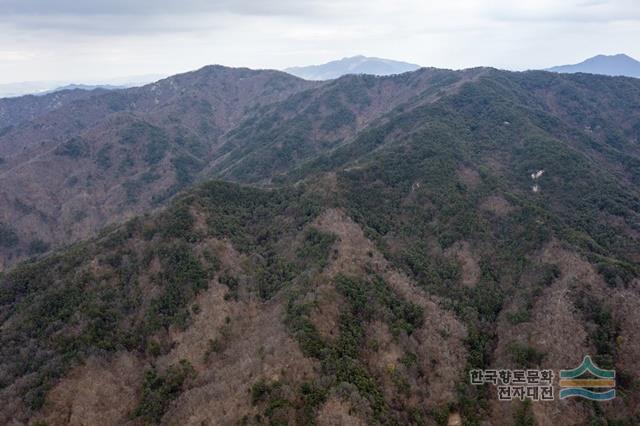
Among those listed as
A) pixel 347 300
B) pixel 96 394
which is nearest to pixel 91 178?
pixel 96 394

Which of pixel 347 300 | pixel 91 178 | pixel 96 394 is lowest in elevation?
pixel 96 394

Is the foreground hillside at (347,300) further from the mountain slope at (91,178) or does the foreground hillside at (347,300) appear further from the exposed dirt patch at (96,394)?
the mountain slope at (91,178)

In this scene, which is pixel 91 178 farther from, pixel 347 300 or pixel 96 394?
pixel 347 300

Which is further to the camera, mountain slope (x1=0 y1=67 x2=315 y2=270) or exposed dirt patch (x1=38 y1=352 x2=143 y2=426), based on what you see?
mountain slope (x1=0 y1=67 x2=315 y2=270)

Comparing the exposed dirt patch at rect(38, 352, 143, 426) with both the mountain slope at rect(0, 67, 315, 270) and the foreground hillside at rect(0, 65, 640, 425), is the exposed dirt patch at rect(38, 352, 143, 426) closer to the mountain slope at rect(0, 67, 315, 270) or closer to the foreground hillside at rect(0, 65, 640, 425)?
the foreground hillside at rect(0, 65, 640, 425)

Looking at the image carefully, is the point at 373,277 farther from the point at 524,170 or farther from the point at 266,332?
the point at 524,170

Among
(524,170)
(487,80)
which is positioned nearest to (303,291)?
(524,170)

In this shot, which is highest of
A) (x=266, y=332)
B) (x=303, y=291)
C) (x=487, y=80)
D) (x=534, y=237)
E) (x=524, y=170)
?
(x=487, y=80)

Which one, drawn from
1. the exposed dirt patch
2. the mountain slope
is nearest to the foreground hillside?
the exposed dirt patch
